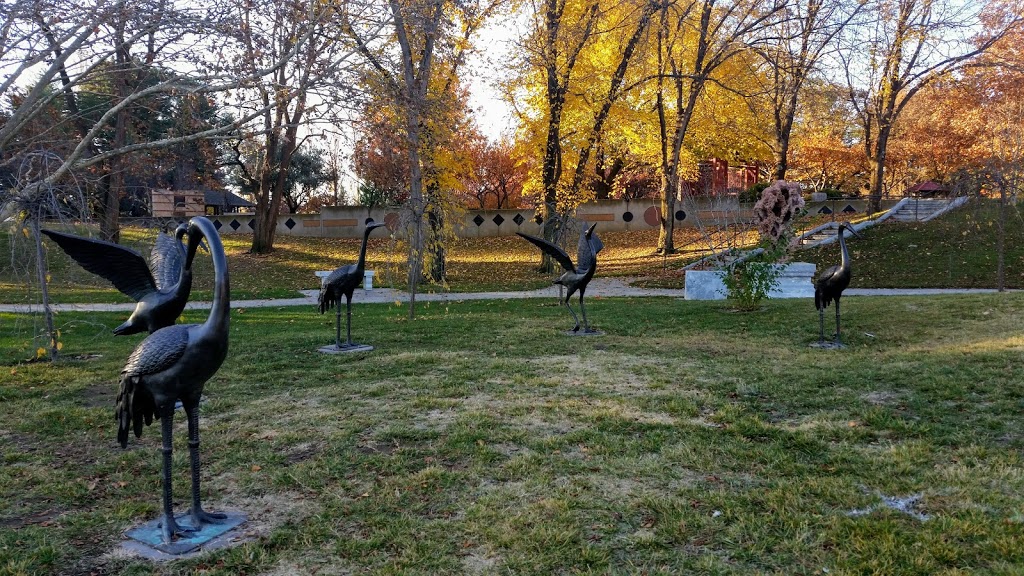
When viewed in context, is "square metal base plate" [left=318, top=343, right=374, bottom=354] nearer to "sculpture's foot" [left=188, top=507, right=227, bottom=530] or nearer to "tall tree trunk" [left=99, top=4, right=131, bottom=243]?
"tall tree trunk" [left=99, top=4, right=131, bottom=243]

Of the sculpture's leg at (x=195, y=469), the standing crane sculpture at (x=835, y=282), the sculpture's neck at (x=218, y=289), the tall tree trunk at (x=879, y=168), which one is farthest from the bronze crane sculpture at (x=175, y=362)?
the tall tree trunk at (x=879, y=168)

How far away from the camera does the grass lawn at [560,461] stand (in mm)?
3465

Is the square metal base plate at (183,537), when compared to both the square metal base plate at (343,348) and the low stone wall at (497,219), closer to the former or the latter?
the square metal base plate at (343,348)

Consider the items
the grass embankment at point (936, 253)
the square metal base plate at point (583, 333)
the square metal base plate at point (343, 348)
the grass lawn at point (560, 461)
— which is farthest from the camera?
the grass embankment at point (936, 253)

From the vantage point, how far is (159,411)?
3527mm

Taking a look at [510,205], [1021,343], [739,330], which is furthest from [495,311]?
[510,205]

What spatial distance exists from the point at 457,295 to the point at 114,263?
12.3 m

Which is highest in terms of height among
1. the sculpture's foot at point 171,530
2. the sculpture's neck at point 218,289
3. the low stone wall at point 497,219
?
the low stone wall at point 497,219

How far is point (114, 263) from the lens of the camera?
529 cm

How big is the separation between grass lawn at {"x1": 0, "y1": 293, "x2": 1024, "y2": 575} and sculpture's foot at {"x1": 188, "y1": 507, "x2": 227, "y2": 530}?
0.21 meters

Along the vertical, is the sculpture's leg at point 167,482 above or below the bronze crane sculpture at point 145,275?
below

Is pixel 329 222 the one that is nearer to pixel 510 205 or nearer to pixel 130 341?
pixel 510 205

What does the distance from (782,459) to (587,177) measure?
17.8m

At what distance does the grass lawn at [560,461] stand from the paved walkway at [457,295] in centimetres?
617
